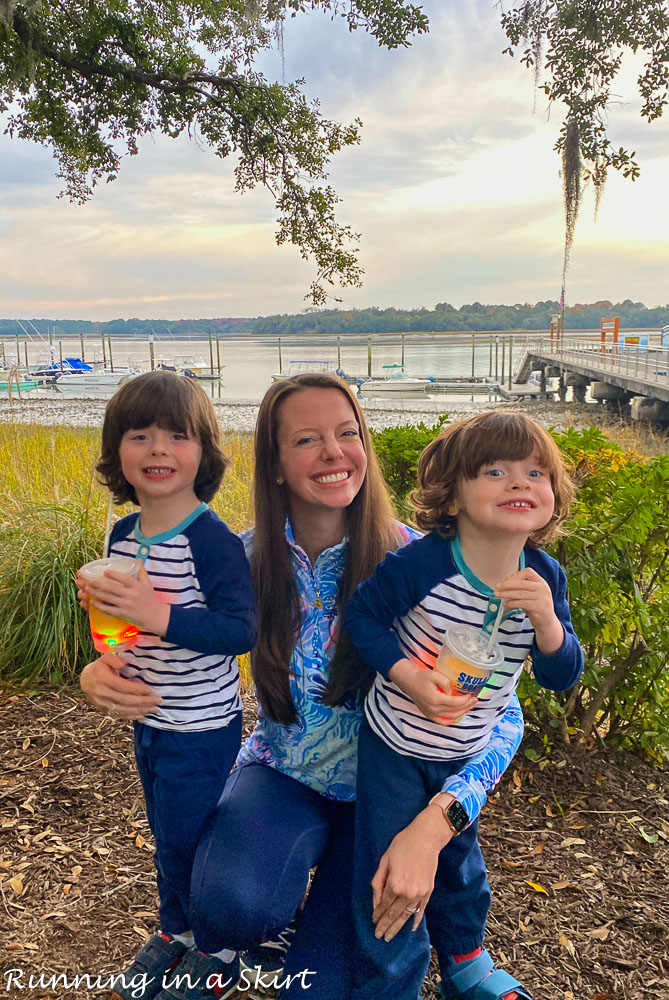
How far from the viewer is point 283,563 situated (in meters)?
2.22

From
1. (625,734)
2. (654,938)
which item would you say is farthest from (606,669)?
(654,938)

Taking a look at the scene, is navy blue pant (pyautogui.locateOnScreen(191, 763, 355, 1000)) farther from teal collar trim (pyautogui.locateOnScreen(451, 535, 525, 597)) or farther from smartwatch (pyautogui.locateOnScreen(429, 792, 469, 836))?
teal collar trim (pyautogui.locateOnScreen(451, 535, 525, 597))

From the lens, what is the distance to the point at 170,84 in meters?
7.05

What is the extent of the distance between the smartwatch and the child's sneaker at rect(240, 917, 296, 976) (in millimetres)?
730

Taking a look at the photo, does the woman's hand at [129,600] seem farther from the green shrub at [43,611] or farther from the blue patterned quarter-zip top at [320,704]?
the green shrub at [43,611]

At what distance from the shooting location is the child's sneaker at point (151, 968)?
6.79 feet

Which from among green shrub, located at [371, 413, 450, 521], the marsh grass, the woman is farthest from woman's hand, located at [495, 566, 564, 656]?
green shrub, located at [371, 413, 450, 521]

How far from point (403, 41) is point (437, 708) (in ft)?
20.3

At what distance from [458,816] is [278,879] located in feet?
1.77

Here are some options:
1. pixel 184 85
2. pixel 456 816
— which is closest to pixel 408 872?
pixel 456 816

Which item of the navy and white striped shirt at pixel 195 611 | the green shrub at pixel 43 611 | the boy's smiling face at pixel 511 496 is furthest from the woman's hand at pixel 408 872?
the green shrub at pixel 43 611

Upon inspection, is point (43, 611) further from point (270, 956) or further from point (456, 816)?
point (456, 816)

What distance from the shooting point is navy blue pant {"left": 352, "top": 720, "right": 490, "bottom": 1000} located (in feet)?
6.13

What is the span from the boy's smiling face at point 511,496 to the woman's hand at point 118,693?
0.98 metres
